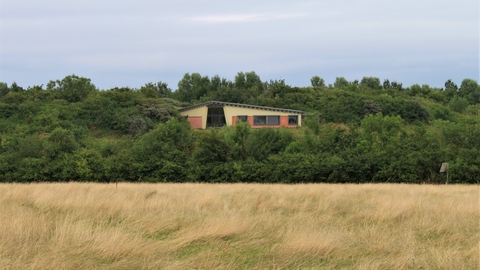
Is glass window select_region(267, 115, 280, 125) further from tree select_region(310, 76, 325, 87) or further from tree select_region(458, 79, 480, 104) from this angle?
tree select_region(458, 79, 480, 104)

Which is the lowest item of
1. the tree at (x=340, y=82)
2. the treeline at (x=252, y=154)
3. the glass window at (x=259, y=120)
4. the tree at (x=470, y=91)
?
the treeline at (x=252, y=154)

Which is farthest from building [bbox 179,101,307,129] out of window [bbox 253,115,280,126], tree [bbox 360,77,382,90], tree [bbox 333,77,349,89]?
tree [bbox 333,77,349,89]

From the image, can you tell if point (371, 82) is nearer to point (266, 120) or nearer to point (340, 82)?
point (340, 82)

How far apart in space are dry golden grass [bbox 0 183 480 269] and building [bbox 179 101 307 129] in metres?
58.4

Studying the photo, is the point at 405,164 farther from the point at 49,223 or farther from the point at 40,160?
the point at 49,223

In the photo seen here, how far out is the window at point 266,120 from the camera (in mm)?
70062

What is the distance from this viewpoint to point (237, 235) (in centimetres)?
795

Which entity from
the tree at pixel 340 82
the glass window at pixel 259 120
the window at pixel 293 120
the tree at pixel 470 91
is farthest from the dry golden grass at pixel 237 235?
the tree at pixel 340 82

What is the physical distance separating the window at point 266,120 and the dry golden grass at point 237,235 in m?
58.6

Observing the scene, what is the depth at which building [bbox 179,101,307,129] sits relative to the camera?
7012 cm

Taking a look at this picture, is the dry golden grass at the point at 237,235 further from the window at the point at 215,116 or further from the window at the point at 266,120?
the window at the point at 215,116

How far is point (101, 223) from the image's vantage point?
8.65m

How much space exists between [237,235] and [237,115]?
62.8 metres

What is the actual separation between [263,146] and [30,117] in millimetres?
31383
